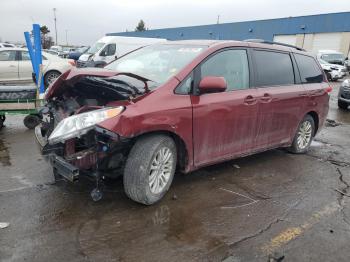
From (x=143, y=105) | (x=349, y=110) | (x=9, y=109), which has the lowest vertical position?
(x=349, y=110)

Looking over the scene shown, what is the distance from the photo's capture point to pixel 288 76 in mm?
5535

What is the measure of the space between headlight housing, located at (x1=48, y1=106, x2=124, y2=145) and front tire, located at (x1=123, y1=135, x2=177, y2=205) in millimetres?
429

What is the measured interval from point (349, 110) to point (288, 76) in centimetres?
769

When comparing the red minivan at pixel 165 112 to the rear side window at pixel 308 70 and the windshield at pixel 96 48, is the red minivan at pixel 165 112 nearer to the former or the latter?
the rear side window at pixel 308 70

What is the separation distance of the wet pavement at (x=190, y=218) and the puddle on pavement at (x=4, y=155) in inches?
1.3

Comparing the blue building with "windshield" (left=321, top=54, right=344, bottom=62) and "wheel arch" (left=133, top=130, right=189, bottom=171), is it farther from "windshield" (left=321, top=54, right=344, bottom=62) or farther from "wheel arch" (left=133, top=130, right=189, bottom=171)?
"wheel arch" (left=133, top=130, right=189, bottom=171)

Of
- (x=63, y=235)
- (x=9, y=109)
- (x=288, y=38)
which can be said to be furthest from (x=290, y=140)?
(x=288, y=38)

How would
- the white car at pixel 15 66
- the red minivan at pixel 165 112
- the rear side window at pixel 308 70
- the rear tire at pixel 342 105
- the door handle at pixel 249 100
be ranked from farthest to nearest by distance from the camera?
the white car at pixel 15 66 → the rear tire at pixel 342 105 → the rear side window at pixel 308 70 → the door handle at pixel 249 100 → the red minivan at pixel 165 112

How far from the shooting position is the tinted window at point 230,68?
14.1 feet

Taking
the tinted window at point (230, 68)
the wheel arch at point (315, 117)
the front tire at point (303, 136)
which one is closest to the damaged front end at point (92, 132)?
the tinted window at point (230, 68)

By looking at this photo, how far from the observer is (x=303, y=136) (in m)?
6.21

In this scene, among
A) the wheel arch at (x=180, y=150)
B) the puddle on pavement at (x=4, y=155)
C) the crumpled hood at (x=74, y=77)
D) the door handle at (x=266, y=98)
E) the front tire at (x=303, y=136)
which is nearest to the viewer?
the crumpled hood at (x=74, y=77)

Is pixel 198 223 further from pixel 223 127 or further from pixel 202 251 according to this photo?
pixel 223 127

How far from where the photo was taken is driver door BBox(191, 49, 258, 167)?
4.14 metres
